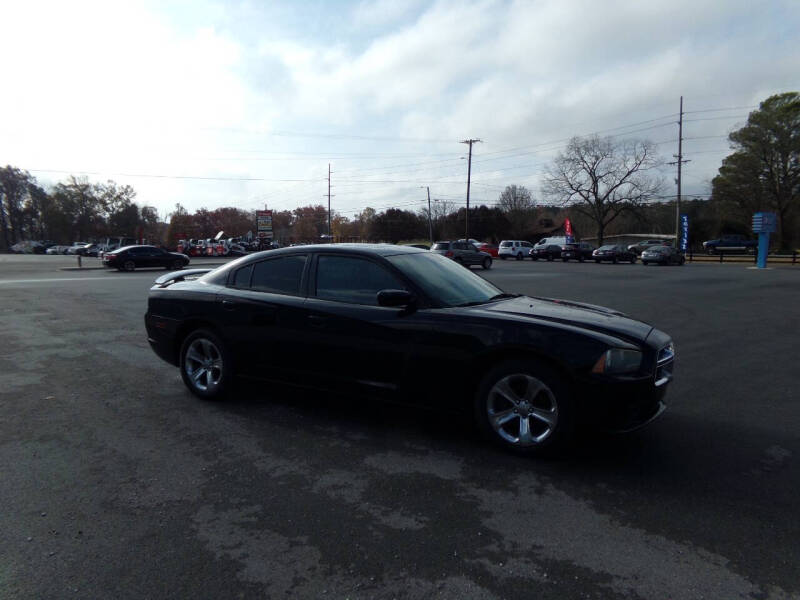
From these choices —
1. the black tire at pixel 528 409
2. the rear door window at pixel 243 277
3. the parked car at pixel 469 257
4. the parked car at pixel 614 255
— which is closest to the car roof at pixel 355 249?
the rear door window at pixel 243 277

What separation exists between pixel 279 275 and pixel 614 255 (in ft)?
142

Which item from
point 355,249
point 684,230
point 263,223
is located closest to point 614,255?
point 684,230

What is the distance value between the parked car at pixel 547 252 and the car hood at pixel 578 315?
4364 centimetres

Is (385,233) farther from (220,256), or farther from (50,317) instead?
(50,317)

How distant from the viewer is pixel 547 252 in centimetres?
4697

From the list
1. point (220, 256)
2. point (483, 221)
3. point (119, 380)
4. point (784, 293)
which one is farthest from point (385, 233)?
point (119, 380)

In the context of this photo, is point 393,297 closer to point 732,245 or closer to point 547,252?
point 547,252

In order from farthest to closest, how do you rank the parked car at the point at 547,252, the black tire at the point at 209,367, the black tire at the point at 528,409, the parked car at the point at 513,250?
the parked car at the point at 513,250, the parked car at the point at 547,252, the black tire at the point at 209,367, the black tire at the point at 528,409

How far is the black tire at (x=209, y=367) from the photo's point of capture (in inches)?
204

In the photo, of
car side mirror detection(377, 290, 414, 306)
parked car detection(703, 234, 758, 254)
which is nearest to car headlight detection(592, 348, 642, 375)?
car side mirror detection(377, 290, 414, 306)

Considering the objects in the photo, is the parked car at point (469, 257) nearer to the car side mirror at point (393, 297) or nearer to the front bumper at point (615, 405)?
the car side mirror at point (393, 297)

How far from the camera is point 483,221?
8825cm

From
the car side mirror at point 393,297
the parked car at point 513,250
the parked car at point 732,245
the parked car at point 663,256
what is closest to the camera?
the car side mirror at point 393,297

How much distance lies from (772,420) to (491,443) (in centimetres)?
274
